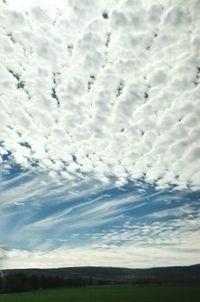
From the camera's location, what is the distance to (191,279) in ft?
142

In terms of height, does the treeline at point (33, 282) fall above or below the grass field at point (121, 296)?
above

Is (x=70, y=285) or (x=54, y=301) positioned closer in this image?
(x=54, y=301)

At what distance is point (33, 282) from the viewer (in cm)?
4225

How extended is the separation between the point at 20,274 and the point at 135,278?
1365 centimetres

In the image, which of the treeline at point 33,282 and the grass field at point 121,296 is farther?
A: the treeline at point 33,282

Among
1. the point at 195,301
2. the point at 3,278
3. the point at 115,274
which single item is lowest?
the point at 195,301

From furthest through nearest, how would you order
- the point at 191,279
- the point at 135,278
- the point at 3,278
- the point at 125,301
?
the point at 135,278, the point at 191,279, the point at 3,278, the point at 125,301

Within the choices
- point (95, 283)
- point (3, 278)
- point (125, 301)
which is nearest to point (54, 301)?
point (125, 301)

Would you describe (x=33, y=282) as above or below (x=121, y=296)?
above

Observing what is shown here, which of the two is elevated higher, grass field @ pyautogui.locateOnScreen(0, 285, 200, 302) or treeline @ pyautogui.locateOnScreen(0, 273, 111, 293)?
treeline @ pyautogui.locateOnScreen(0, 273, 111, 293)

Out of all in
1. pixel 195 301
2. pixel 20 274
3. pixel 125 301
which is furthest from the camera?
pixel 20 274

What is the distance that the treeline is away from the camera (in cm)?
3769

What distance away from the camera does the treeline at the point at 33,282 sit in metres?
37.7

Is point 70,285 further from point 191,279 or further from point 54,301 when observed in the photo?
point 54,301
